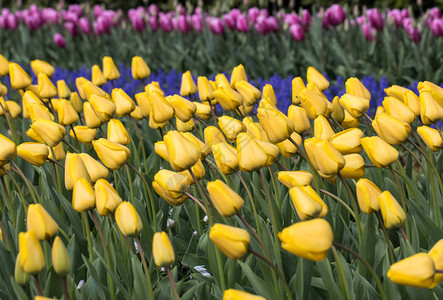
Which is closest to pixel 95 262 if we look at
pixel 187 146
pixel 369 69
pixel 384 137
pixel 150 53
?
pixel 187 146

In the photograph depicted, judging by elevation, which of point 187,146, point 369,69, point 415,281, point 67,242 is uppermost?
point 187,146

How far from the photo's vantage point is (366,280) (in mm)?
1570

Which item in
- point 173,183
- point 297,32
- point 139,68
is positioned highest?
point 173,183

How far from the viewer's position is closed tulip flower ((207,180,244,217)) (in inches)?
56.5

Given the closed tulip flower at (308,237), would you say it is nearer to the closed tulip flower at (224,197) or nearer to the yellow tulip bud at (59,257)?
the closed tulip flower at (224,197)

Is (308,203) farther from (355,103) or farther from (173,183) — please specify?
(355,103)

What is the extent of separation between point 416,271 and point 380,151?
54 centimetres

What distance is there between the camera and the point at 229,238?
1316 mm

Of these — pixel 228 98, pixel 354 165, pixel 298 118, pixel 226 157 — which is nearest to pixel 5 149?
pixel 226 157

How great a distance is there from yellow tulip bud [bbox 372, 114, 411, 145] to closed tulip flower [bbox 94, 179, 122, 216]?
78cm

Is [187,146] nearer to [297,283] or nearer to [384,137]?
[297,283]

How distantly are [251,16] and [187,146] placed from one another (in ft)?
18.7

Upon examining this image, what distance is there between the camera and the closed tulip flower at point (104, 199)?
1.56 m

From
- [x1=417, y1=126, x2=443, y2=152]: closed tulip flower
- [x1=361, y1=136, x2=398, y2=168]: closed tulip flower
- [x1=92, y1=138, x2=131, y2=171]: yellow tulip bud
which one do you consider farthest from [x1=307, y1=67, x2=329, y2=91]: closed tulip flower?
[x1=92, y1=138, x2=131, y2=171]: yellow tulip bud
